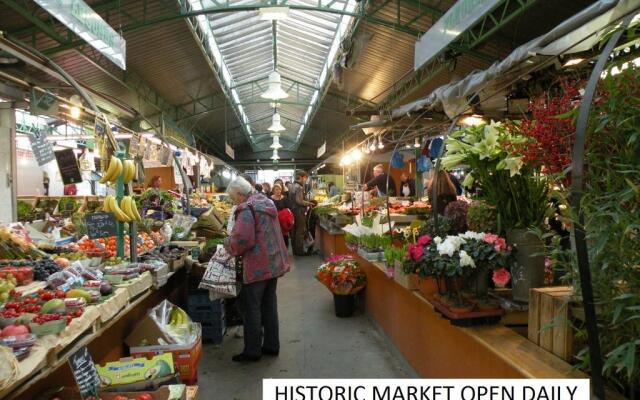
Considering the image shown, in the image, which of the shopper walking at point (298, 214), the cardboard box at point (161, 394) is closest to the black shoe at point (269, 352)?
the cardboard box at point (161, 394)

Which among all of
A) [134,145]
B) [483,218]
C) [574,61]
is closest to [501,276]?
[483,218]

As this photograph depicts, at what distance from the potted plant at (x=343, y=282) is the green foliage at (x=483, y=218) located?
2.79 meters

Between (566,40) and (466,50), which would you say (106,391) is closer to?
(566,40)

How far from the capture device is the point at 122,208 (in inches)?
147

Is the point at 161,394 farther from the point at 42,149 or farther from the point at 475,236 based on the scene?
the point at 42,149

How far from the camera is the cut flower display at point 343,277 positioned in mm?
5434

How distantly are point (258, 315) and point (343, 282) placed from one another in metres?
1.52

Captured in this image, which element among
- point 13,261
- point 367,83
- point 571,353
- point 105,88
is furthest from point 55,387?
point 367,83

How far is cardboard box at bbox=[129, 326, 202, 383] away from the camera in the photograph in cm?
327

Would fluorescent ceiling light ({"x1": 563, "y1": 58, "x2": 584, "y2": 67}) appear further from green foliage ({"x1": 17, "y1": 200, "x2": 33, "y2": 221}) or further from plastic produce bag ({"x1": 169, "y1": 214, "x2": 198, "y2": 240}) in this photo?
green foliage ({"x1": 17, "y1": 200, "x2": 33, "y2": 221})

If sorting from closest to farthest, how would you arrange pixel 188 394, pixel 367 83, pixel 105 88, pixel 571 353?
pixel 571 353
pixel 188 394
pixel 105 88
pixel 367 83

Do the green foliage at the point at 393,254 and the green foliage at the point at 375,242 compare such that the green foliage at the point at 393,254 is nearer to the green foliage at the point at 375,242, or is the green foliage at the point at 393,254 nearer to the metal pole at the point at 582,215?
the green foliage at the point at 375,242

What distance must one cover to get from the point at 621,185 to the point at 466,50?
7053mm

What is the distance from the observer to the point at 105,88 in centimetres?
1020
